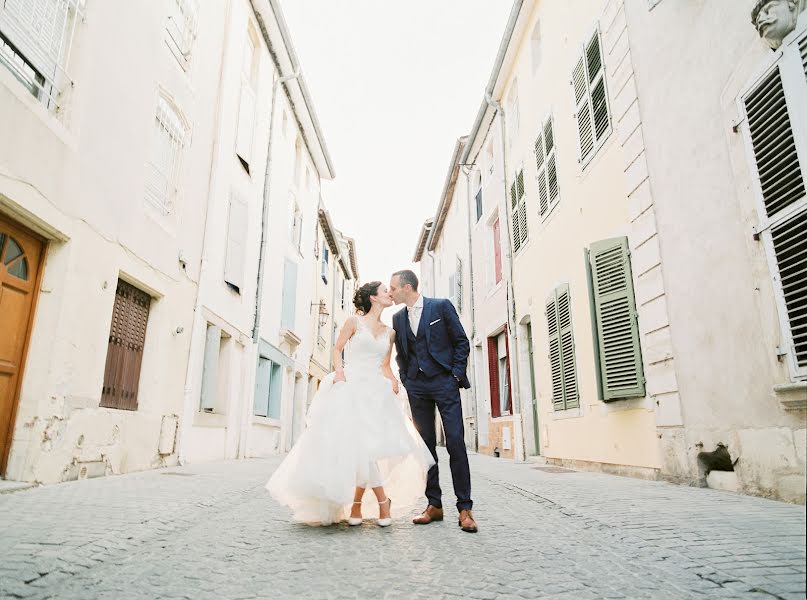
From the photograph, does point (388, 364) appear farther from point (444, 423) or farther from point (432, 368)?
point (444, 423)

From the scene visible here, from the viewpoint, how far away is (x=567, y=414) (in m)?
8.58

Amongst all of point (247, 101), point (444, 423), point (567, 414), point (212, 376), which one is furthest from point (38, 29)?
point (567, 414)

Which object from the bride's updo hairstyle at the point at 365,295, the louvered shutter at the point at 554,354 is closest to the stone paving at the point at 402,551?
the bride's updo hairstyle at the point at 365,295

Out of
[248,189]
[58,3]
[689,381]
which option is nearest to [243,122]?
[248,189]

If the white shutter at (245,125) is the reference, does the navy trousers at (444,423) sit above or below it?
below

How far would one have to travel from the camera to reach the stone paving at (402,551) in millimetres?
2148

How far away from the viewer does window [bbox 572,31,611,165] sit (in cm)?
760

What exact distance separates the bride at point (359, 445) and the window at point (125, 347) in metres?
4.04

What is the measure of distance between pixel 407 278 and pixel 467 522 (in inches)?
66.0

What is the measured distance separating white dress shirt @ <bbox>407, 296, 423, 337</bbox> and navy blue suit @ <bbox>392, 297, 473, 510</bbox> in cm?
3

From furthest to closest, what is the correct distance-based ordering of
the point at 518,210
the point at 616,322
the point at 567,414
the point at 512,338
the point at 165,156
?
the point at 518,210 < the point at 512,338 < the point at 567,414 < the point at 165,156 < the point at 616,322

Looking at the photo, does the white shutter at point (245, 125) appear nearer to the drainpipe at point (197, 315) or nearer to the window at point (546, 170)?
the drainpipe at point (197, 315)

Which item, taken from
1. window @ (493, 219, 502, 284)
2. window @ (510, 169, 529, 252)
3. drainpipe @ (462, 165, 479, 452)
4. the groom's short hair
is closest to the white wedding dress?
the groom's short hair

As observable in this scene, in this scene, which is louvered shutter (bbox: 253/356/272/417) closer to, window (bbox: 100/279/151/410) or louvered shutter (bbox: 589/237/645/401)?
window (bbox: 100/279/151/410)
